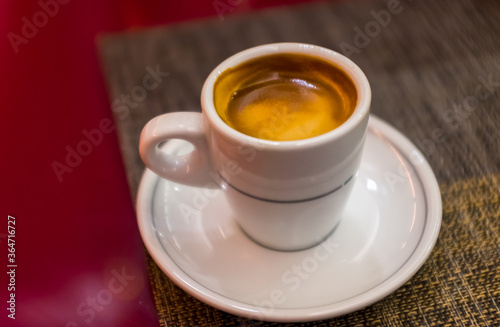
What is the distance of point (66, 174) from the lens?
32.2 inches

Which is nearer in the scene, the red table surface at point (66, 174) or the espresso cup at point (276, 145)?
the espresso cup at point (276, 145)

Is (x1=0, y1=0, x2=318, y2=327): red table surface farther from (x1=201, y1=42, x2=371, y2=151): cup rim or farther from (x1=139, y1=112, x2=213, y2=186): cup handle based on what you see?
(x1=201, y1=42, x2=371, y2=151): cup rim

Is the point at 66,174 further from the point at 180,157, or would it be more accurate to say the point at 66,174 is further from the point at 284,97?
the point at 284,97

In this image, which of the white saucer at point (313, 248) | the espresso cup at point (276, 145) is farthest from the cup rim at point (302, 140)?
the white saucer at point (313, 248)

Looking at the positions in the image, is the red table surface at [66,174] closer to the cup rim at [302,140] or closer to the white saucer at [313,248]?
the white saucer at [313,248]

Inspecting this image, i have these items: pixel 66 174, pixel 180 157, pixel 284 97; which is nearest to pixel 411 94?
pixel 284 97

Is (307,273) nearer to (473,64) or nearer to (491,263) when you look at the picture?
(491,263)

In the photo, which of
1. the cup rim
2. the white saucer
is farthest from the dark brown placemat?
the cup rim

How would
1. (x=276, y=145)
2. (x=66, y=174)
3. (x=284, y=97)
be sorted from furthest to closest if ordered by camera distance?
(x=66, y=174) < (x=284, y=97) < (x=276, y=145)

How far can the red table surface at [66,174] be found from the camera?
0.66m

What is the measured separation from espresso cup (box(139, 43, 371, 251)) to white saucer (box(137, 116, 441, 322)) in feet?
0.10

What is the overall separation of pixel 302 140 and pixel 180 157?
19 centimetres

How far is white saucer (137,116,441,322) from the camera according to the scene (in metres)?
0.57

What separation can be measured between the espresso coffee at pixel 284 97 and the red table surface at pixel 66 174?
0.79 feet
